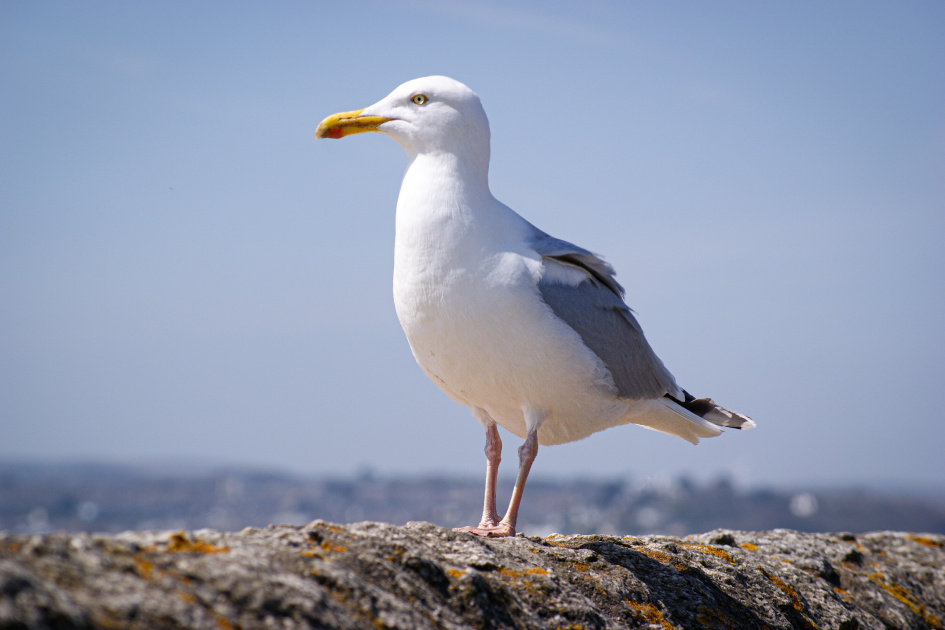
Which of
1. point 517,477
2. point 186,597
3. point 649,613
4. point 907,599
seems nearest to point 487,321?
point 517,477

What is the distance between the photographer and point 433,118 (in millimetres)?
6262

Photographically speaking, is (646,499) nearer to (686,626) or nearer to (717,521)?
(717,521)

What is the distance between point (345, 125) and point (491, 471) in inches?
123

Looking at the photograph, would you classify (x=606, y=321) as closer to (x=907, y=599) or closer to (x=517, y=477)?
(x=517, y=477)

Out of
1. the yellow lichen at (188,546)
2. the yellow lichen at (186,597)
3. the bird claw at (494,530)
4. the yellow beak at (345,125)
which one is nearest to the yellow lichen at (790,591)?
the bird claw at (494,530)

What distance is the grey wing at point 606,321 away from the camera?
6047 millimetres

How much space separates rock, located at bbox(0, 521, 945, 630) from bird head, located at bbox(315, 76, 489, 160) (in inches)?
121

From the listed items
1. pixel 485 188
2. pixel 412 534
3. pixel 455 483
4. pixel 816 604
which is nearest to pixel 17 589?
pixel 412 534

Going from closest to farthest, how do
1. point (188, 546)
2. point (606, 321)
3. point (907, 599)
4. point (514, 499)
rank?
point (188, 546) < point (514, 499) < point (606, 321) < point (907, 599)

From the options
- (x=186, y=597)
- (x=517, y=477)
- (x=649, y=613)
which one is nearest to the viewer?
(x=186, y=597)

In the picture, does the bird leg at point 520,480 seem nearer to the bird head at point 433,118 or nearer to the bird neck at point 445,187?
the bird neck at point 445,187

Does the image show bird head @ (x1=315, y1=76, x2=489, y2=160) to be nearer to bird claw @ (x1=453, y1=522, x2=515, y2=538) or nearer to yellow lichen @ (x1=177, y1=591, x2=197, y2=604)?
bird claw @ (x1=453, y1=522, x2=515, y2=538)

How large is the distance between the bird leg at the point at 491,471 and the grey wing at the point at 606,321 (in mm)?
1097

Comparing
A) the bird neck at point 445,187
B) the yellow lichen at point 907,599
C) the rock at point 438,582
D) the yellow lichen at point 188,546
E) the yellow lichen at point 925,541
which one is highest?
the bird neck at point 445,187
